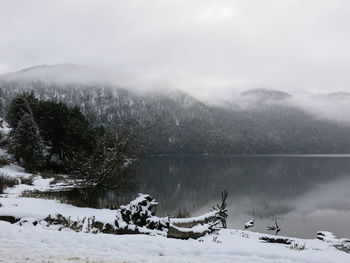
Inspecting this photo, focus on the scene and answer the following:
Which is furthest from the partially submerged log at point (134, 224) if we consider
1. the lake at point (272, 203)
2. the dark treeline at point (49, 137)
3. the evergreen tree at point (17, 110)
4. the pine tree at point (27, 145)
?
the evergreen tree at point (17, 110)

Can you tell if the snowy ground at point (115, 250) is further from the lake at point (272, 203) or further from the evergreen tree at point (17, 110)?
the evergreen tree at point (17, 110)

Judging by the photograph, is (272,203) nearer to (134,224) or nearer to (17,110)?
(17,110)

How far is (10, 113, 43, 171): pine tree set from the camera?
4591cm

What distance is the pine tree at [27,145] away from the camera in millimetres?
45906

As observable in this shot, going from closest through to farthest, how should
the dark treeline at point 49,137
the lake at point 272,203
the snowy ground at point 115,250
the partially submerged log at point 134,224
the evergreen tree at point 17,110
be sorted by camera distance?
the snowy ground at point 115,250 → the partially submerged log at point 134,224 → the dark treeline at point 49,137 → the lake at point 272,203 → the evergreen tree at point 17,110

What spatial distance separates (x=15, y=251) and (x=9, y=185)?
758 inches

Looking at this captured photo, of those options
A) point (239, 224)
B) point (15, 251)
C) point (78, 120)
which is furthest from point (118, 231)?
point (78, 120)

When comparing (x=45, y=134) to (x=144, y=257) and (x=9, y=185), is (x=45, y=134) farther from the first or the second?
(x=144, y=257)

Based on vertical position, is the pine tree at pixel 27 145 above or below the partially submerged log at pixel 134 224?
above

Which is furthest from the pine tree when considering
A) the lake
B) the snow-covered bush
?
the snow-covered bush

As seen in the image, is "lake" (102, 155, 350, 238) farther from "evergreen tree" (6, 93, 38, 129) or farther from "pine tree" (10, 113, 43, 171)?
"evergreen tree" (6, 93, 38, 129)

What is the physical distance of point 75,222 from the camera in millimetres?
16172

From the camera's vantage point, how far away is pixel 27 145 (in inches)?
1822

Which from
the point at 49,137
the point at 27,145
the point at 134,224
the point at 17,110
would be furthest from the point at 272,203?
the point at 134,224
